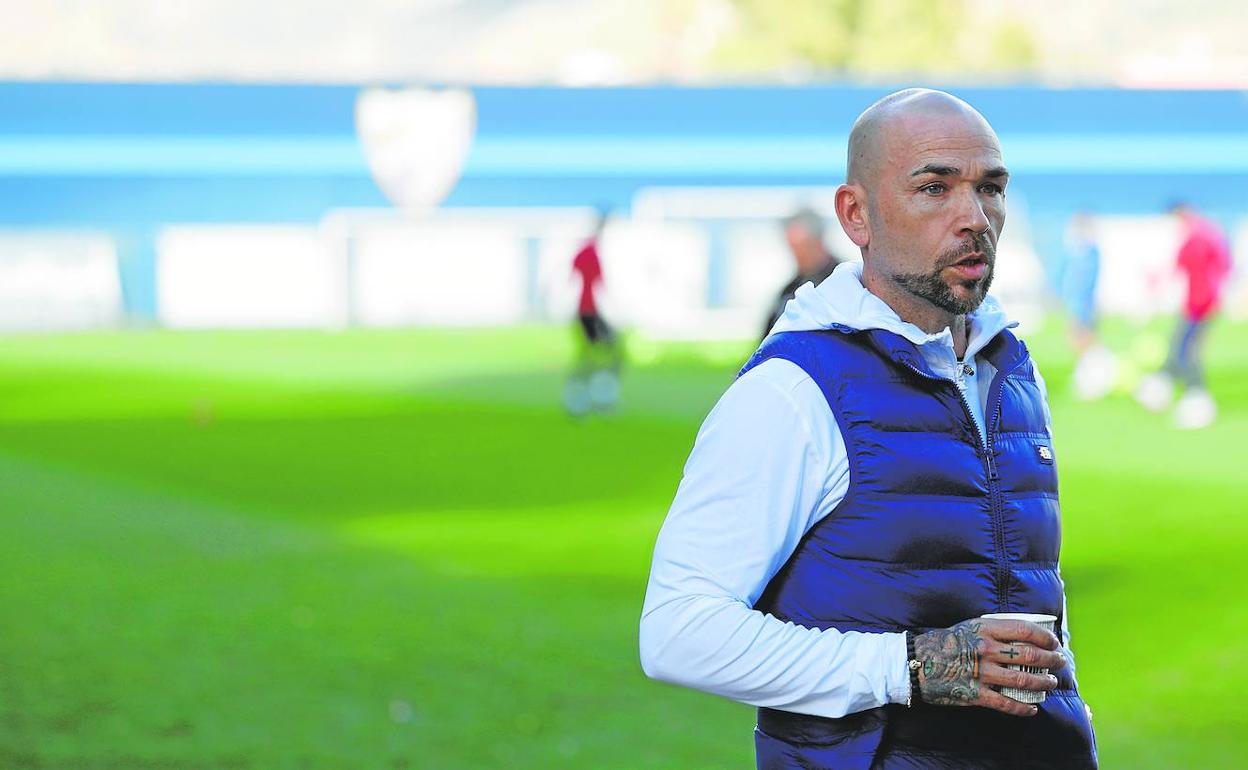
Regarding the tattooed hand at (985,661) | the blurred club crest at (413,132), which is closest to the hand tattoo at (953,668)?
the tattooed hand at (985,661)

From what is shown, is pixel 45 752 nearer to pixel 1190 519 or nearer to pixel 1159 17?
pixel 1190 519

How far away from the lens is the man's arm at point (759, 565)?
95.9 inches

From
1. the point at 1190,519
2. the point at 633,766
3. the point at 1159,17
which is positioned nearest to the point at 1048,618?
the point at 633,766

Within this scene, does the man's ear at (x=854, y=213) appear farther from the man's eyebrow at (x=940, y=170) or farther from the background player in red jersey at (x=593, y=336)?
the background player in red jersey at (x=593, y=336)

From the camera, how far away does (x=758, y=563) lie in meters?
2.48

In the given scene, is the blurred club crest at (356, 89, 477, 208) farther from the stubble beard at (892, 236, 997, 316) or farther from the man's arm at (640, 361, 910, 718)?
the man's arm at (640, 361, 910, 718)

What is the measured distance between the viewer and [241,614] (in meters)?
8.34

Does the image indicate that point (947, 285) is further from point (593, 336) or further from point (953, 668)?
point (593, 336)

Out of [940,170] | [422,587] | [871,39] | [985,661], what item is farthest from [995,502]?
[871,39]

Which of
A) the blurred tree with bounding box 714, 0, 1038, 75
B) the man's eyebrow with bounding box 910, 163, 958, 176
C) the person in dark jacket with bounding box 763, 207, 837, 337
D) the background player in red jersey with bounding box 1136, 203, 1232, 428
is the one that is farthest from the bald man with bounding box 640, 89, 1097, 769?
the blurred tree with bounding box 714, 0, 1038, 75

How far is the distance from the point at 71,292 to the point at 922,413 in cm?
3126

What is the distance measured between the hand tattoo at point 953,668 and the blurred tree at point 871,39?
81355mm

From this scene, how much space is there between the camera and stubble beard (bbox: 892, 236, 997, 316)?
265 centimetres

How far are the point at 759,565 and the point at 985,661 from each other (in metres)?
0.34
